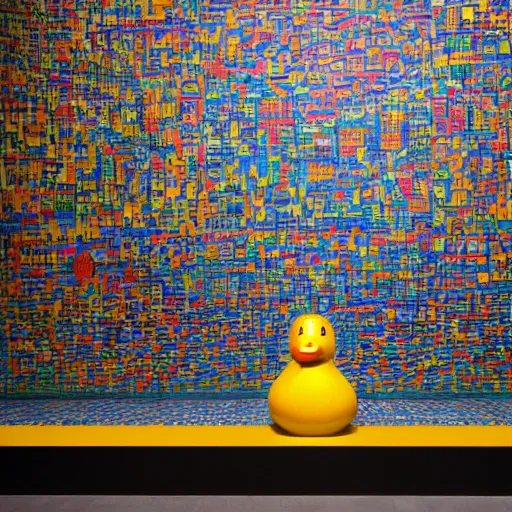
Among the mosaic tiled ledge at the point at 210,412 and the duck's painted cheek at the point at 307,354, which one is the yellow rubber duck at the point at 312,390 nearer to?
the duck's painted cheek at the point at 307,354

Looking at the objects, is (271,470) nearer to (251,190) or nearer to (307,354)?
(307,354)

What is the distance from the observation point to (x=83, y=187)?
3.32 m

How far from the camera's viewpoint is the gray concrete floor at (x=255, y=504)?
83.0 inches

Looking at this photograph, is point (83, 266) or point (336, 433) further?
point (83, 266)

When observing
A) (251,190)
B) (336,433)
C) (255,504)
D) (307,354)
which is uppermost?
(251,190)

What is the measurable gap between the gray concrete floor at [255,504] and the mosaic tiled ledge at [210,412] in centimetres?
58

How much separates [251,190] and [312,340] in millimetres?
1114

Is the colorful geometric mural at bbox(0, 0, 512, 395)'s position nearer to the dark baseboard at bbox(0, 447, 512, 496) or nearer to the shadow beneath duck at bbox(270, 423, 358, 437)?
the shadow beneath duck at bbox(270, 423, 358, 437)

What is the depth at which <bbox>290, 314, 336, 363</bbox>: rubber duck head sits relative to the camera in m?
2.35

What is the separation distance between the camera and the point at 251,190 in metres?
3.28

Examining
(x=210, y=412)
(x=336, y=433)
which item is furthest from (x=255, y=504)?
(x=210, y=412)

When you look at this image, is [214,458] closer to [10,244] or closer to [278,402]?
[278,402]

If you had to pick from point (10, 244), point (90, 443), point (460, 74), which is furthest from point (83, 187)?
point (460, 74)

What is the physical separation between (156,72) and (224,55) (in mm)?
327
